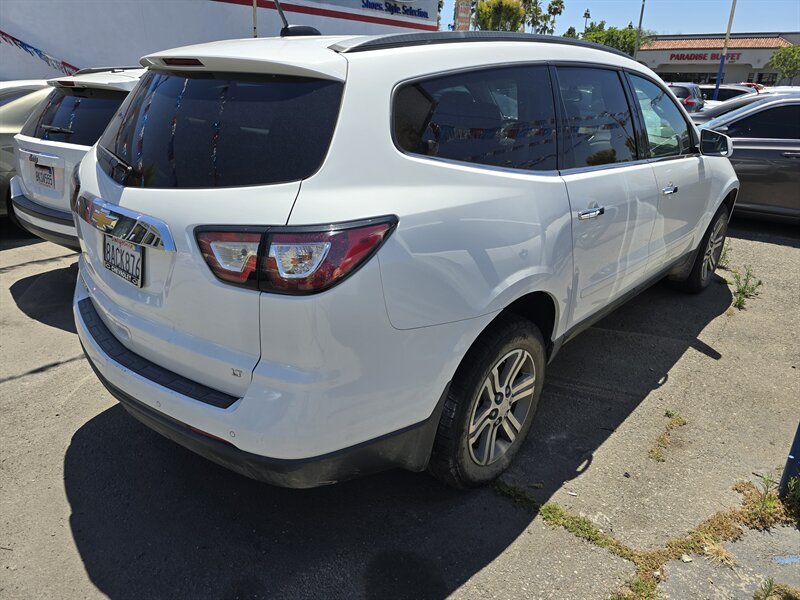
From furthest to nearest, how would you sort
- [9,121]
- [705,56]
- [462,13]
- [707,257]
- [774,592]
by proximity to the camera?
[705,56], [462,13], [9,121], [707,257], [774,592]

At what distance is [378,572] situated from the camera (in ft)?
7.54

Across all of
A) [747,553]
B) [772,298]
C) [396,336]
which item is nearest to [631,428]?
[747,553]

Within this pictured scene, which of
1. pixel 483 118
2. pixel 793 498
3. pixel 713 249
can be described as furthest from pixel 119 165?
pixel 713 249

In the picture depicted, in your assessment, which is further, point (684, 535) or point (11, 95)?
point (11, 95)

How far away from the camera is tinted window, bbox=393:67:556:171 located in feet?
7.21

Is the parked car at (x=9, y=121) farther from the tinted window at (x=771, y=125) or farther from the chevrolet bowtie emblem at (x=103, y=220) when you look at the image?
the tinted window at (x=771, y=125)

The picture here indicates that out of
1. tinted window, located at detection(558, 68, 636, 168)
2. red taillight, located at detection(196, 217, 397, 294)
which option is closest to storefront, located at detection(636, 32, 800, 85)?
tinted window, located at detection(558, 68, 636, 168)

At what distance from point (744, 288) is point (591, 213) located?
318 cm

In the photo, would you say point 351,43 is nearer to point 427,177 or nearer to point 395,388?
point 427,177

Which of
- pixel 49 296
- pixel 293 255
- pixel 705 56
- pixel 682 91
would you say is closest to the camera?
pixel 293 255

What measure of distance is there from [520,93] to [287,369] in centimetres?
167

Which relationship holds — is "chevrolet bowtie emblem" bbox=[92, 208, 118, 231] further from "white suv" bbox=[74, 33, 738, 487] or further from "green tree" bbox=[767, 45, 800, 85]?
"green tree" bbox=[767, 45, 800, 85]

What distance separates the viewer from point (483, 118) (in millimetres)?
2482

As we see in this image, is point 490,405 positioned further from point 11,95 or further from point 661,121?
point 11,95
